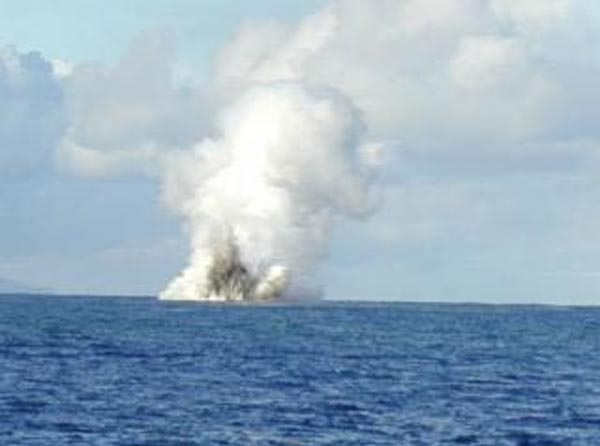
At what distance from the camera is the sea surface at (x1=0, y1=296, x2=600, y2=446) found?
71500 millimetres

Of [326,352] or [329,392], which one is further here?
[326,352]

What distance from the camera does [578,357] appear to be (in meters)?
136

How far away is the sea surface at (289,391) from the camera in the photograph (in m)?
71.5

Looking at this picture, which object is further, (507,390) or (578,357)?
(578,357)

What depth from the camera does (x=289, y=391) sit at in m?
91.3

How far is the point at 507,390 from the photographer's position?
96062 mm

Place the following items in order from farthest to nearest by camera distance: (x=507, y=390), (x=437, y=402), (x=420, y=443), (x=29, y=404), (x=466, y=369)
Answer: (x=466, y=369) < (x=507, y=390) < (x=437, y=402) < (x=29, y=404) < (x=420, y=443)

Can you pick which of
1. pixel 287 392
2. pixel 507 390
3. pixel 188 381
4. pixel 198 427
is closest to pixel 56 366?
pixel 188 381

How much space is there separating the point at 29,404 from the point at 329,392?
17.7 meters

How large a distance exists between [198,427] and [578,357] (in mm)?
68825

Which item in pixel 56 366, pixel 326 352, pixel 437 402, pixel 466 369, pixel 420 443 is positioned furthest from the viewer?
pixel 326 352

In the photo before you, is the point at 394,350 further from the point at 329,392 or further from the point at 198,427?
the point at 198,427

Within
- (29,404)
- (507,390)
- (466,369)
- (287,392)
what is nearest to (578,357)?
(466,369)

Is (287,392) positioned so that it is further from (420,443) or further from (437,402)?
(420,443)
